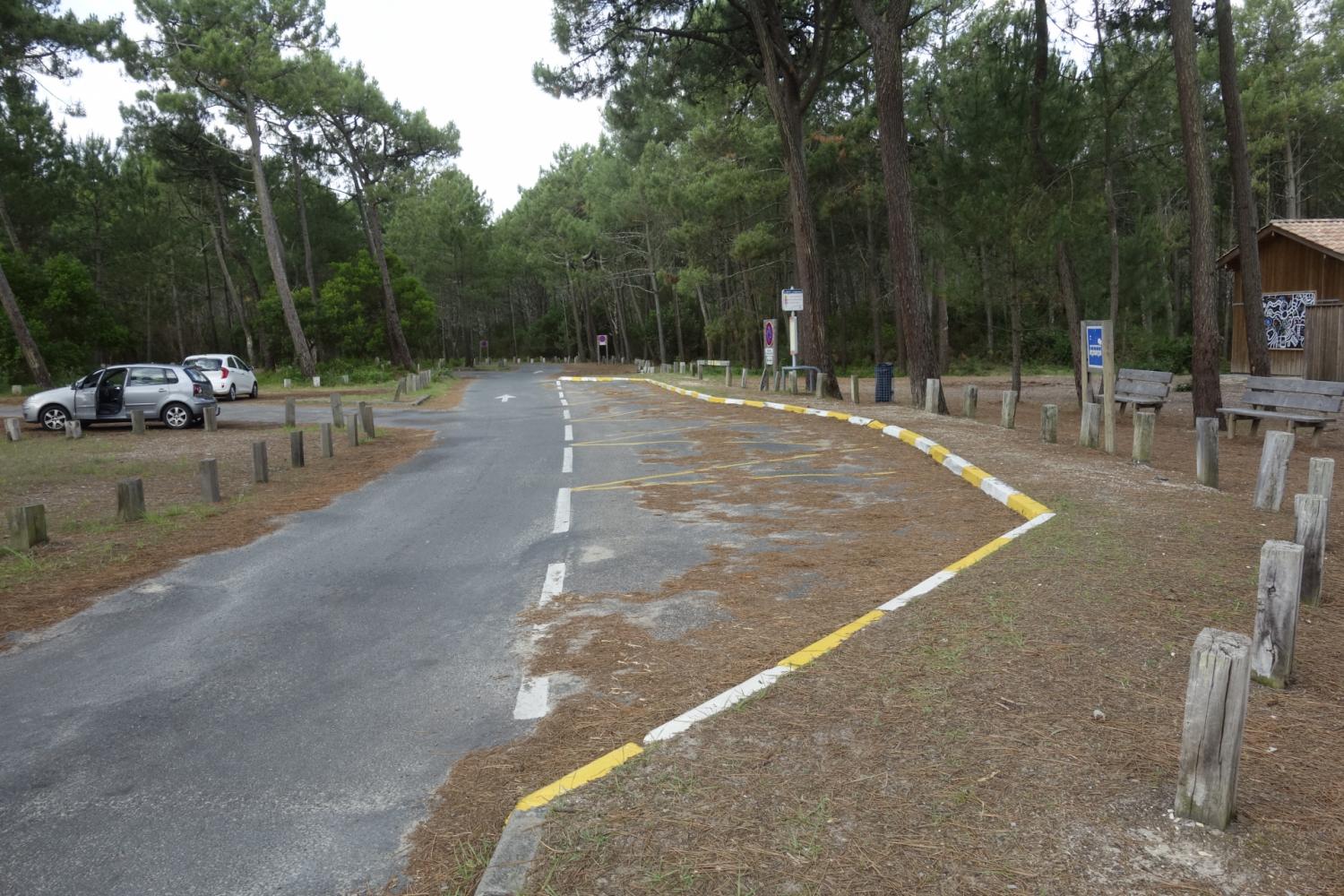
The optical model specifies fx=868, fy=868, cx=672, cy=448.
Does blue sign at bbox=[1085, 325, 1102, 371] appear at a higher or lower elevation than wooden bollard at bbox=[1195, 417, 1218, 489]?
higher

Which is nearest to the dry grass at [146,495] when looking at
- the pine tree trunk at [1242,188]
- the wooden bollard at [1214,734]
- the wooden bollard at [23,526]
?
the wooden bollard at [23,526]

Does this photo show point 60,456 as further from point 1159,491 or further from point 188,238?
point 188,238

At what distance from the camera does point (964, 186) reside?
23016 millimetres

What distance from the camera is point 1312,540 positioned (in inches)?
217

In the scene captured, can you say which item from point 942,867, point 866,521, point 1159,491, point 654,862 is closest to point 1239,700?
point 942,867

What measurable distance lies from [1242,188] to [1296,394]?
519 cm

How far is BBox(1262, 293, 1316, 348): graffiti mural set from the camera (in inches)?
1070

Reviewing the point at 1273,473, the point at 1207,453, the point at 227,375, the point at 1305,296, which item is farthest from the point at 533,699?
the point at 227,375

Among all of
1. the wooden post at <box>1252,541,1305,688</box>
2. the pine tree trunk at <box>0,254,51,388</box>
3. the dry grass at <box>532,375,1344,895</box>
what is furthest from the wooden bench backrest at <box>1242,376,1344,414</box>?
the pine tree trunk at <box>0,254,51,388</box>

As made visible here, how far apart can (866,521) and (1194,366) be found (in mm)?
11269

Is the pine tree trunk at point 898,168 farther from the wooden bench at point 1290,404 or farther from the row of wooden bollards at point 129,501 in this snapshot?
the row of wooden bollards at point 129,501

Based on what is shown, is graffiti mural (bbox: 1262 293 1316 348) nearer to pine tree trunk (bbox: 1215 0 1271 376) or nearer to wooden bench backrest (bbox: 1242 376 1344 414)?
pine tree trunk (bbox: 1215 0 1271 376)

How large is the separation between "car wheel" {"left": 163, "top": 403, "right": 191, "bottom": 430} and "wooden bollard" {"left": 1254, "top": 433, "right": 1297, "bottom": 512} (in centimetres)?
2229

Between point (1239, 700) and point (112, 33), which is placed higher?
point (112, 33)
